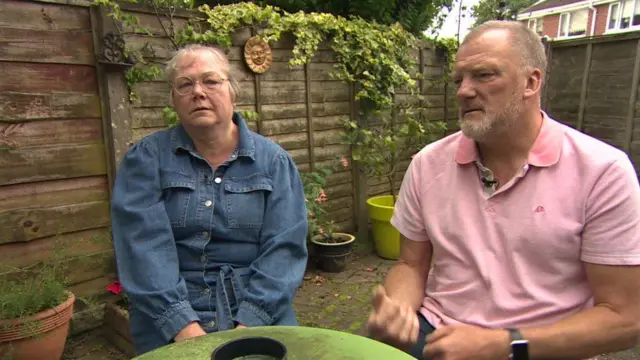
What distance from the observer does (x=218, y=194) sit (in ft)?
5.76

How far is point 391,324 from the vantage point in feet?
4.46

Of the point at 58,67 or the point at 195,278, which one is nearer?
the point at 195,278

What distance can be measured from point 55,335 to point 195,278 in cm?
118

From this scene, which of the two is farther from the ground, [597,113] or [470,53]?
[470,53]

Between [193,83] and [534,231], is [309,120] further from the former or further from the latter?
[534,231]

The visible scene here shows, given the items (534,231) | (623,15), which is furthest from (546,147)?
(623,15)

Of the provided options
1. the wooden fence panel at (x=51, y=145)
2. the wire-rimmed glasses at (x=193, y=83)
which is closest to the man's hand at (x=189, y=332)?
the wire-rimmed glasses at (x=193, y=83)

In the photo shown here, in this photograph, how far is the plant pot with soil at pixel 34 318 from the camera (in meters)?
2.20

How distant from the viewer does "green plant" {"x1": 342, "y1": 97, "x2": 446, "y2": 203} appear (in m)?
4.41

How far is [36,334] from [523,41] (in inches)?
100

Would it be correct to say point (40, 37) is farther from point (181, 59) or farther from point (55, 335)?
point (55, 335)

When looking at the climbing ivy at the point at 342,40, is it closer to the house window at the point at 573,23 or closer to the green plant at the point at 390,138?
the green plant at the point at 390,138

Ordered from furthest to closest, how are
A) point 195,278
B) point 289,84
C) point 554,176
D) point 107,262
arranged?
1. point 289,84
2. point 107,262
3. point 195,278
4. point 554,176

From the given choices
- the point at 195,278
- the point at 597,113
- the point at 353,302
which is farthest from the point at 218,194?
the point at 597,113
